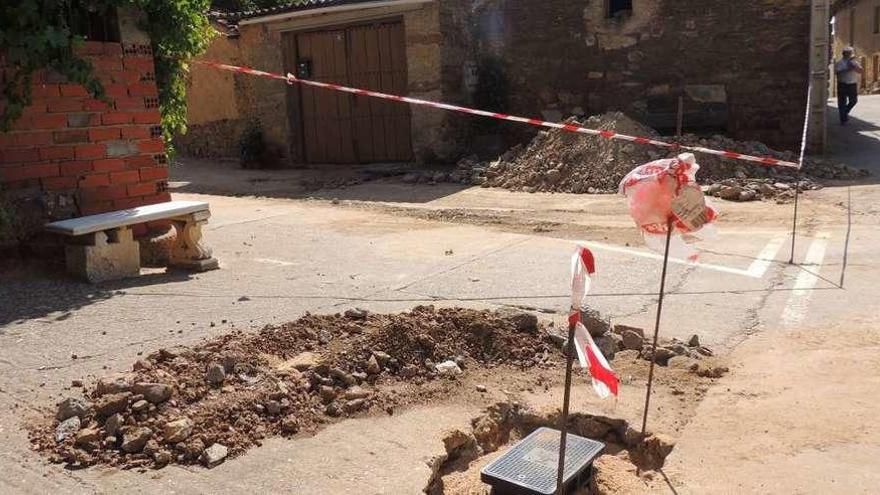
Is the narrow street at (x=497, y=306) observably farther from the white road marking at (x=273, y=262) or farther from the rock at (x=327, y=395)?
the rock at (x=327, y=395)

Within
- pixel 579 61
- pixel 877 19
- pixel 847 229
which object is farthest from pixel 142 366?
pixel 877 19

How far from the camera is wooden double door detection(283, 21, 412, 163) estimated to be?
13570mm

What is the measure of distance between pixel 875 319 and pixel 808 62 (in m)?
8.46

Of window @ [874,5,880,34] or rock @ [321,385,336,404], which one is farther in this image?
window @ [874,5,880,34]

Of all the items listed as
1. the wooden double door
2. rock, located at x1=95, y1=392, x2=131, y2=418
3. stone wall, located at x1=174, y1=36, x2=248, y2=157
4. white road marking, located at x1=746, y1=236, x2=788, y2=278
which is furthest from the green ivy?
stone wall, located at x1=174, y1=36, x2=248, y2=157

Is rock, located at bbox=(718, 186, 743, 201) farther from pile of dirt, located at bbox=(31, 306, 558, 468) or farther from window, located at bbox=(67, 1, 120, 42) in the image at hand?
window, located at bbox=(67, 1, 120, 42)

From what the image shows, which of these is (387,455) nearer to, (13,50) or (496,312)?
(496,312)

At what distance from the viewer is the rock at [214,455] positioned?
10.1ft

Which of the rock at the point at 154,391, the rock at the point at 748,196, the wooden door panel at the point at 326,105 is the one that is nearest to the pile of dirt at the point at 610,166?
the rock at the point at 748,196

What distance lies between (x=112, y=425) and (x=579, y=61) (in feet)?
37.8

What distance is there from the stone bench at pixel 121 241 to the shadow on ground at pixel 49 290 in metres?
0.10

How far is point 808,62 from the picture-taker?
11930 mm

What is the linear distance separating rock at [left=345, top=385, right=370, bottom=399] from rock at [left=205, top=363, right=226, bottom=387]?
1.93 feet

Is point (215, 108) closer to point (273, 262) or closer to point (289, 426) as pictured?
point (273, 262)
